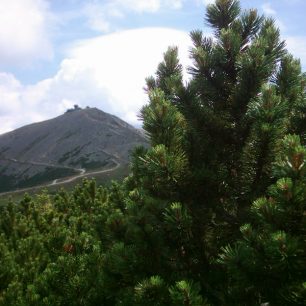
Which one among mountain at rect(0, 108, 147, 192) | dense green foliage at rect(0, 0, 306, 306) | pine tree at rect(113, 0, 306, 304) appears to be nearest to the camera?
dense green foliage at rect(0, 0, 306, 306)

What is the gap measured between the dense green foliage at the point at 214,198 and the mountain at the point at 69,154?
454 ft

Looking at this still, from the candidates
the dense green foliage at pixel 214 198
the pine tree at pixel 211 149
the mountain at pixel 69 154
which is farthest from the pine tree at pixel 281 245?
the mountain at pixel 69 154

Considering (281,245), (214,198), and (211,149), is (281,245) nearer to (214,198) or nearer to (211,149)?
(214,198)

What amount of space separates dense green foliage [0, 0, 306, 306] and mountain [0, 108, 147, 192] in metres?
139

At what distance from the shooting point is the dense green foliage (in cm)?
512

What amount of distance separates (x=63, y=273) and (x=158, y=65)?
5.32 meters

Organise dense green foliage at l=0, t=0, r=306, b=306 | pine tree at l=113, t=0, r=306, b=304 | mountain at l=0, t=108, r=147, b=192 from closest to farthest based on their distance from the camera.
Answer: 1. dense green foliage at l=0, t=0, r=306, b=306
2. pine tree at l=113, t=0, r=306, b=304
3. mountain at l=0, t=108, r=147, b=192

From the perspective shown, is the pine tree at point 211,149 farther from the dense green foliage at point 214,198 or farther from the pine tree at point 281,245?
the pine tree at point 281,245

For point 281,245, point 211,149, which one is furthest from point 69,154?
point 281,245

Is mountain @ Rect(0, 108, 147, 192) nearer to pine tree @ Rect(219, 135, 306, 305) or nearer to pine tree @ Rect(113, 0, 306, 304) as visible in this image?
pine tree @ Rect(113, 0, 306, 304)

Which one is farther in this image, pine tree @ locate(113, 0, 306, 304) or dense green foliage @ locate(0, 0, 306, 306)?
pine tree @ locate(113, 0, 306, 304)

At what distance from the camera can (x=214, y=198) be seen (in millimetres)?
7227

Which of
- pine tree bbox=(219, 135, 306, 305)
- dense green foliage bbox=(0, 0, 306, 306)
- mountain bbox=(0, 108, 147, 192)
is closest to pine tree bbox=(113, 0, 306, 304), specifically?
dense green foliage bbox=(0, 0, 306, 306)

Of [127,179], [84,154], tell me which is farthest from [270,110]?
[84,154]
